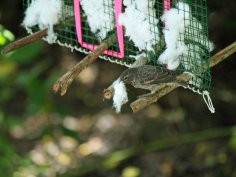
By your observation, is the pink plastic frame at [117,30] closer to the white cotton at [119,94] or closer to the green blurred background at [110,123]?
the white cotton at [119,94]

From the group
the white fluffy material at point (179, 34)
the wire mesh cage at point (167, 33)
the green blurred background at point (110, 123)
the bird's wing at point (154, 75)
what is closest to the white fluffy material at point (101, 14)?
the wire mesh cage at point (167, 33)

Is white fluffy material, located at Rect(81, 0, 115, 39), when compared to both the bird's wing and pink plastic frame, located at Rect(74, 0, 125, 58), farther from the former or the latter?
the bird's wing

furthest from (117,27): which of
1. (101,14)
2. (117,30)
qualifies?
(101,14)

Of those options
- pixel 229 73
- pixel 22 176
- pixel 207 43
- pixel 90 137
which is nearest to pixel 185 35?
pixel 207 43

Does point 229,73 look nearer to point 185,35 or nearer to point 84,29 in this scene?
point 84,29

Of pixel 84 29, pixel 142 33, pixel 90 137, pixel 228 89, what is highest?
pixel 142 33

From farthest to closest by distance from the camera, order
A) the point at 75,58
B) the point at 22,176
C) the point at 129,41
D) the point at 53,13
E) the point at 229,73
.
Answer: the point at 75,58 < the point at 229,73 < the point at 22,176 < the point at 53,13 < the point at 129,41
